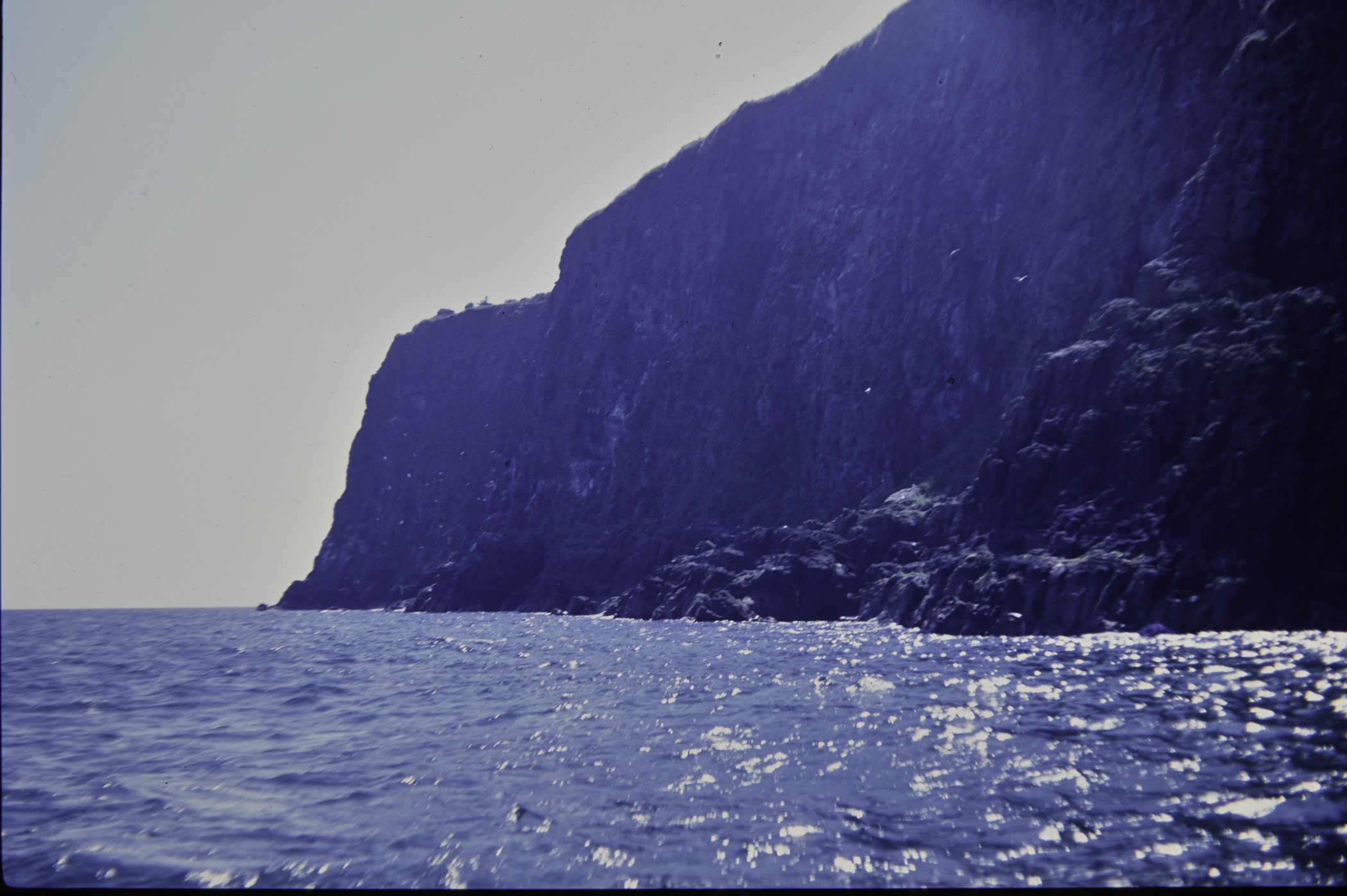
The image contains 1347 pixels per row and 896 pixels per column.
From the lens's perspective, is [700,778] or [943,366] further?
[943,366]

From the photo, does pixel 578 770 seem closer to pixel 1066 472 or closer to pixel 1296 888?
pixel 1296 888

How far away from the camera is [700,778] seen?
1327cm

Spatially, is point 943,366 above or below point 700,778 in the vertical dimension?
above

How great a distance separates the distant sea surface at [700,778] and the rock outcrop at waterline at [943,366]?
57.1 feet

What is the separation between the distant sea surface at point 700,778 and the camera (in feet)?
30.5

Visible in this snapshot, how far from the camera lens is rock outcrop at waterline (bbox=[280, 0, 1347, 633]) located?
41.4 metres

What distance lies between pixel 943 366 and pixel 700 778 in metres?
73.6

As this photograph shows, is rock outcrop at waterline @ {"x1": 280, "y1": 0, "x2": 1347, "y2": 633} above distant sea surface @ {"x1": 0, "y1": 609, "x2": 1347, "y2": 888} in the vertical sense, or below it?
above

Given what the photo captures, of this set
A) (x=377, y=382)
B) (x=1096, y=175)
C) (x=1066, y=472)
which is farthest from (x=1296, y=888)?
(x=377, y=382)

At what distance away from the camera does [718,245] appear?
115m

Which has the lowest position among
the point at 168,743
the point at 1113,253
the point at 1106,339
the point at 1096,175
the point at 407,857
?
the point at 407,857

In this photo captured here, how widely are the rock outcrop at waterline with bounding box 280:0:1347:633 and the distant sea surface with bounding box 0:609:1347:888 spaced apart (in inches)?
686

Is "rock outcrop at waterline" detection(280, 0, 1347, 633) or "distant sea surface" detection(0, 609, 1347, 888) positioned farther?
"rock outcrop at waterline" detection(280, 0, 1347, 633)

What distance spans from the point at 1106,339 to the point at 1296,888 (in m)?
49.6
